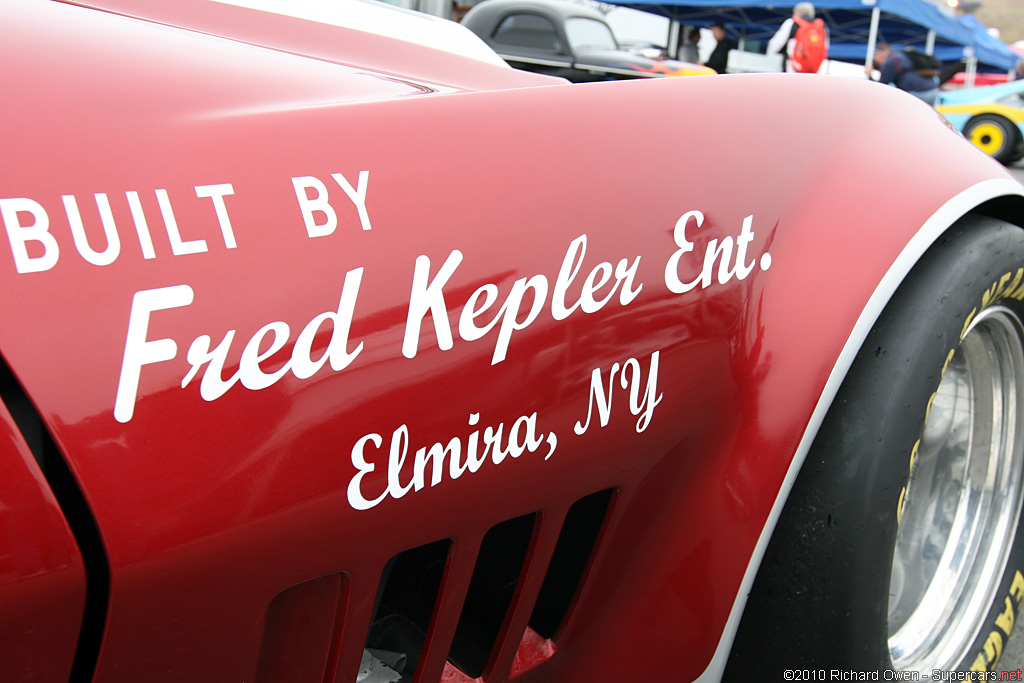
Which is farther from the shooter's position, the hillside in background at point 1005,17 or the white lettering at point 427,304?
the hillside in background at point 1005,17

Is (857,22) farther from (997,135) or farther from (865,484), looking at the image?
(865,484)

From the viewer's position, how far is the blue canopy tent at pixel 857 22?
468 inches

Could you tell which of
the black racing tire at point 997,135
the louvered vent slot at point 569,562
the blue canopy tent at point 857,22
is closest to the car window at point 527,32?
the black racing tire at point 997,135

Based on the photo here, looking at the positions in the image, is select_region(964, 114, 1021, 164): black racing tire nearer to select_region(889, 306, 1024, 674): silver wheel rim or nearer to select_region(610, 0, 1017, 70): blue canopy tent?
select_region(610, 0, 1017, 70): blue canopy tent

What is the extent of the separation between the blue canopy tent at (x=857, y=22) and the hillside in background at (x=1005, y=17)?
41.6m

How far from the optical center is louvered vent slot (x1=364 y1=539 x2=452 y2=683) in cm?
91

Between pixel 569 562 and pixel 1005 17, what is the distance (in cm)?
7172

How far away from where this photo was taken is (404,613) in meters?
0.95

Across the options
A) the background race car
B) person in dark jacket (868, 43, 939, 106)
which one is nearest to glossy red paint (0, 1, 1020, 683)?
person in dark jacket (868, 43, 939, 106)

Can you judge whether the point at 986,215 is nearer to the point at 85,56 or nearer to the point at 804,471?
the point at 804,471

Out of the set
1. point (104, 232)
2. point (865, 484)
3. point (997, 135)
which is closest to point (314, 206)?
point (104, 232)

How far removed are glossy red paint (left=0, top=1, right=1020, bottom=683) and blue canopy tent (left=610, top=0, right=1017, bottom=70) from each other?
11322mm

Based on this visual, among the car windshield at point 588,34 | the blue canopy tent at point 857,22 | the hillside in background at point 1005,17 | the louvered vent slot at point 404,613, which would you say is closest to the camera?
the louvered vent slot at point 404,613

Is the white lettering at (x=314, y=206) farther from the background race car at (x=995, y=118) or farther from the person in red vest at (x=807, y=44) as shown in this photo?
the background race car at (x=995, y=118)
